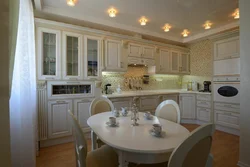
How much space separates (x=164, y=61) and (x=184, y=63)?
0.90 m

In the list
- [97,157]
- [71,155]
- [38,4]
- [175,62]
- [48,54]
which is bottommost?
[71,155]

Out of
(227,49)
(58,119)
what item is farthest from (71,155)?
(227,49)

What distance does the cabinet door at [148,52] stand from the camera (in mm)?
3562

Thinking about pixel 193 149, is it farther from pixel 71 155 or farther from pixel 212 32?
pixel 212 32

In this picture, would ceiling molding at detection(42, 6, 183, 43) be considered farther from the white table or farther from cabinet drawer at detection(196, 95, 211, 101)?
the white table

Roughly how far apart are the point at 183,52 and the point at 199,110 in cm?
191

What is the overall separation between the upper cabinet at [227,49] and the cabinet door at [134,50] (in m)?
1.88

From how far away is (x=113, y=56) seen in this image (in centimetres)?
309

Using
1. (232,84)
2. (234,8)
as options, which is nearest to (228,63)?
(232,84)

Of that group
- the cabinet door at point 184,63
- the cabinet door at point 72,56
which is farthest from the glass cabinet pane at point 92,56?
the cabinet door at point 184,63

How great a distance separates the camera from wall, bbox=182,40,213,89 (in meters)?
3.96

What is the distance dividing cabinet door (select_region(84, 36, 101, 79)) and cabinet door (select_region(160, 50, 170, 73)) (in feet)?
6.27

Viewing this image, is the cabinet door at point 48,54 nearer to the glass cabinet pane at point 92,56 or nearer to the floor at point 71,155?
the glass cabinet pane at point 92,56

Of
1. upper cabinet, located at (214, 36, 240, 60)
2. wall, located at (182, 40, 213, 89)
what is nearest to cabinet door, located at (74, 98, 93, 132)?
upper cabinet, located at (214, 36, 240, 60)
